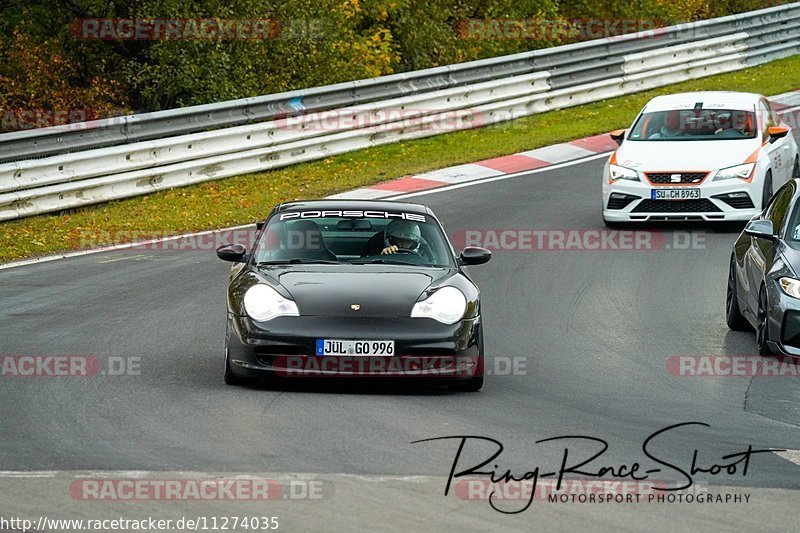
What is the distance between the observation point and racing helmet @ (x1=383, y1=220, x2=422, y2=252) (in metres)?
11.1

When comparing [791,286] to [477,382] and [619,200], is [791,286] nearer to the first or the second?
[477,382]

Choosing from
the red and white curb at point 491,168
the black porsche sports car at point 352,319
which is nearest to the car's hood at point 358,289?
the black porsche sports car at point 352,319

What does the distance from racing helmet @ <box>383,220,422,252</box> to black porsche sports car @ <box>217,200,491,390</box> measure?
0.22m

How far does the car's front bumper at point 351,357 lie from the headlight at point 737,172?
8.73m

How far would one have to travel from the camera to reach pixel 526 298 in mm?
14172

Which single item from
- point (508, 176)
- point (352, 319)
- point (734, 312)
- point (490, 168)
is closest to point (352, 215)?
point (352, 319)

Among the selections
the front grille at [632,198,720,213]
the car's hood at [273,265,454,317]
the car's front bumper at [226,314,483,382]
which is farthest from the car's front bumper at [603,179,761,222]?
the car's front bumper at [226,314,483,382]

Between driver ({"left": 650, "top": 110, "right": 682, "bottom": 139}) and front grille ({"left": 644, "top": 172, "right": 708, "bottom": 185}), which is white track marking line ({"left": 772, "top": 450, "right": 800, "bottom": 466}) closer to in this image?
front grille ({"left": 644, "top": 172, "right": 708, "bottom": 185})

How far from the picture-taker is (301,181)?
2144 centimetres

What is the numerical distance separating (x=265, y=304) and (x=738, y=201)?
9.36 meters

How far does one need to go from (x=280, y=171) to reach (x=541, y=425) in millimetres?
13742

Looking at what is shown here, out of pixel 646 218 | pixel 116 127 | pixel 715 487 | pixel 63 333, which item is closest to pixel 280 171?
pixel 116 127

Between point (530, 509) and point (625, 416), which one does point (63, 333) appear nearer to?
point (625, 416)

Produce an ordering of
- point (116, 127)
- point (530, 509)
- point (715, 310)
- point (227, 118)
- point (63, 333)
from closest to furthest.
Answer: point (530, 509)
point (63, 333)
point (715, 310)
point (116, 127)
point (227, 118)
